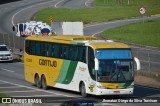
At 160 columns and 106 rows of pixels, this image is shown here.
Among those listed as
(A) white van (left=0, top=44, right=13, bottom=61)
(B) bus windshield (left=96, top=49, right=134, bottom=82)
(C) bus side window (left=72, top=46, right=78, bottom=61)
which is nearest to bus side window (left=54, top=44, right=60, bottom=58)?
(C) bus side window (left=72, top=46, right=78, bottom=61)

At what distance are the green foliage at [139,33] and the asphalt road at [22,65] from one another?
9.87ft

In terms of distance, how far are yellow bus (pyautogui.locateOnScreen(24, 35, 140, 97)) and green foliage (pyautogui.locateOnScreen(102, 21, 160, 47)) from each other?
85.6ft

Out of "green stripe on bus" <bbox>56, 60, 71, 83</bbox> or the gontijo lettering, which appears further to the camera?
the gontijo lettering

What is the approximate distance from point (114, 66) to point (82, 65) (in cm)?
209

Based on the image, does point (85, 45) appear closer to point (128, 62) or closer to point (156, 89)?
point (128, 62)

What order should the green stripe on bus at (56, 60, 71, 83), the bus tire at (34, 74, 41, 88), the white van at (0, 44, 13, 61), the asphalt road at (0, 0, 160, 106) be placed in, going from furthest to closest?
the white van at (0, 44, 13, 61), the bus tire at (34, 74, 41, 88), the asphalt road at (0, 0, 160, 106), the green stripe on bus at (56, 60, 71, 83)

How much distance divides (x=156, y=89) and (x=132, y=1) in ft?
237

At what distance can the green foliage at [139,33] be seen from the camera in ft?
213

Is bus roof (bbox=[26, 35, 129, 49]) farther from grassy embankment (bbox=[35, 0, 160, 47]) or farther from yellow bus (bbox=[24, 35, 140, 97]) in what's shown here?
grassy embankment (bbox=[35, 0, 160, 47])

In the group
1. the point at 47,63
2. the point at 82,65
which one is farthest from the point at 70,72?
the point at 47,63

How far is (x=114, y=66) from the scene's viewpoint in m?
30.8

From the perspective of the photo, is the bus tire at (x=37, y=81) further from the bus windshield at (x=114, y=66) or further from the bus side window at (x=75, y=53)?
the bus windshield at (x=114, y=66)

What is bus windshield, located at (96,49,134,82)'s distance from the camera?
101 feet

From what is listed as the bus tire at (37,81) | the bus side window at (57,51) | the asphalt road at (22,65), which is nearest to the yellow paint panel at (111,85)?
the asphalt road at (22,65)
